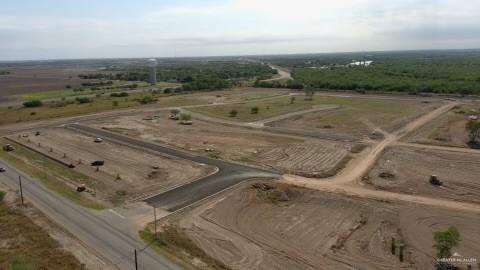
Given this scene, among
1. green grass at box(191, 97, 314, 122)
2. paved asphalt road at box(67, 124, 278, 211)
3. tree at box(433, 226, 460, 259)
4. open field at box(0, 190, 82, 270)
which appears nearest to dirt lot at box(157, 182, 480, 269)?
tree at box(433, 226, 460, 259)

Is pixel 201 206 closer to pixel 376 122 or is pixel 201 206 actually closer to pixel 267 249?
pixel 267 249

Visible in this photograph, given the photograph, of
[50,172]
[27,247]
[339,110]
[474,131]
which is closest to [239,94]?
[339,110]

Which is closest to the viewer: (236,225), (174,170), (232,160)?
(236,225)

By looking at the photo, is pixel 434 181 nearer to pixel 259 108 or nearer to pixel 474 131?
pixel 474 131

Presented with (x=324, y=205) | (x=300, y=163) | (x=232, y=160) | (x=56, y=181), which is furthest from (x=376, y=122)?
(x=56, y=181)

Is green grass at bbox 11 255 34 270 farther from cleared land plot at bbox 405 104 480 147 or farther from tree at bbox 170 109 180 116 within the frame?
tree at bbox 170 109 180 116

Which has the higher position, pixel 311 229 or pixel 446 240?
pixel 446 240
